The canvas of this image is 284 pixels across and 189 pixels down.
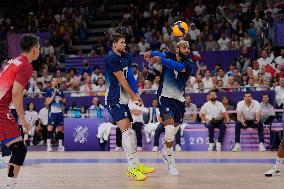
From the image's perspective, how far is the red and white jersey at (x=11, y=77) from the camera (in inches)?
274

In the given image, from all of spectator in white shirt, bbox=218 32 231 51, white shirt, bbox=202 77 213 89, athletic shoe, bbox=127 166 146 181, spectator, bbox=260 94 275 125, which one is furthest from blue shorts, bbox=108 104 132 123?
spectator in white shirt, bbox=218 32 231 51

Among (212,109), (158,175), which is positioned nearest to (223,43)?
(212,109)

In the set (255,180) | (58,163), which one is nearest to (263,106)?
(58,163)

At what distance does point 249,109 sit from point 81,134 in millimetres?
5140

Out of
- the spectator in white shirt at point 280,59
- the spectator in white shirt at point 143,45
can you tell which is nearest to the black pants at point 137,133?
the spectator in white shirt at point 280,59

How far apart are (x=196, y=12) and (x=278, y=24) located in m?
4.88

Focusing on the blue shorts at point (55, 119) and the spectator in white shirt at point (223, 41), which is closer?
the blue shorts at point (55, 119)

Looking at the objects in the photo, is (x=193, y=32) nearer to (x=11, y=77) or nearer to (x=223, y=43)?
(x=223, y=43)

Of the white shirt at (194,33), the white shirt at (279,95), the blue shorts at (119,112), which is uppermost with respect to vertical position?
the white shirt at (194,33)

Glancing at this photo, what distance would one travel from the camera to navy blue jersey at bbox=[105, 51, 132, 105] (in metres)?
9.38

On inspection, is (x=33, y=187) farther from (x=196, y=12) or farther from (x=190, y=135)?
(x=196, y=12)

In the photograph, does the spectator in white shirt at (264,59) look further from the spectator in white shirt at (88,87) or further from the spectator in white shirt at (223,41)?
the spectator in white shirt at (88,87)

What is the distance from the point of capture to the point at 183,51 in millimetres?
10008

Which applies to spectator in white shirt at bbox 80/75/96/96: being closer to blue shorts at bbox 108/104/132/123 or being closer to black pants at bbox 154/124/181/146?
black pants at bbox 154/124/181/146
